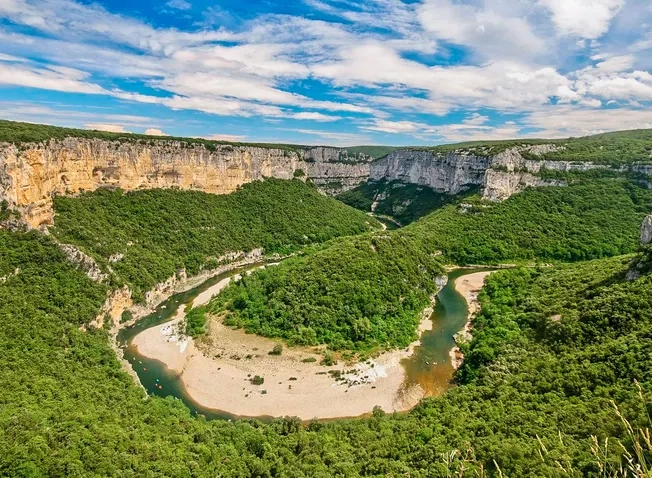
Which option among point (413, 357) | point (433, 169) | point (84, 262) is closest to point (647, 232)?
point (413, 357)

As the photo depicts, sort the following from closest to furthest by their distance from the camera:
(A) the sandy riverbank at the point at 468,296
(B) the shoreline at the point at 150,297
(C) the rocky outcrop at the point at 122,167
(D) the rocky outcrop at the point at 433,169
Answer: (B) the shoreline at the point at 150,297 → (A) the sandy riverbank at the point at 468,296 → (C) the rocky outcrop at the point at 122,167 → (D) the rocky outcrop at the point at 433,169

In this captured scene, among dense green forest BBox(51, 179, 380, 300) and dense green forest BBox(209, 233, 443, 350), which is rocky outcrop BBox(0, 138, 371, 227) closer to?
dense green forest BBox(51, 179, 380, 300)

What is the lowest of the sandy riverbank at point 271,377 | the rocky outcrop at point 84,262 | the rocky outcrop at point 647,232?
the sandy riverbank at point 271,377

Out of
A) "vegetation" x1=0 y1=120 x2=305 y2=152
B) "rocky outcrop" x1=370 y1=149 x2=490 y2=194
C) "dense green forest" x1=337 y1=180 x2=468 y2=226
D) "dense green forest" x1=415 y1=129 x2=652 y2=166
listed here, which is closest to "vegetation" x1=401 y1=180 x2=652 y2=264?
"dense green forest" x1=415 y1=129 x2=652 y2=166

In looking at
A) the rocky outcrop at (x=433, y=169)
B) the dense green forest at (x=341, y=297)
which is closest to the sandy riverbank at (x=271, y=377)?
the dense green forest at (x=341, y=297)

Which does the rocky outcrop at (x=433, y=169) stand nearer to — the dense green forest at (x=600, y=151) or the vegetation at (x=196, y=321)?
the dense green forest at (x=600, y=151)

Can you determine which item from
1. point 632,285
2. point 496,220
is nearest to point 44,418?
point 632,285
